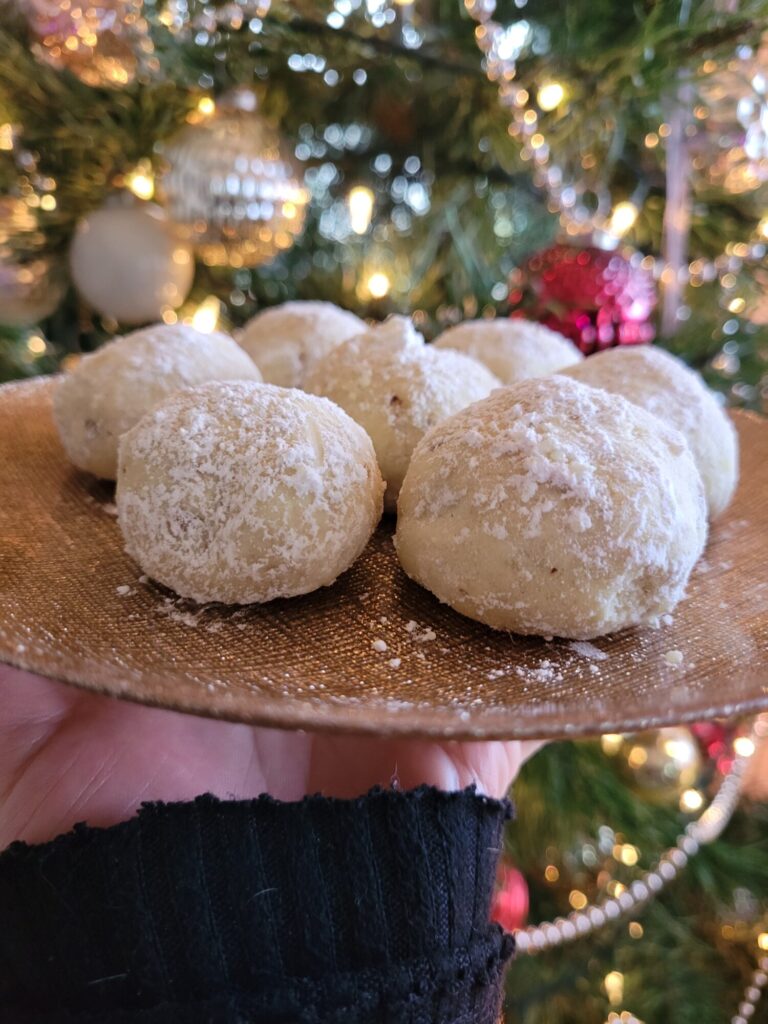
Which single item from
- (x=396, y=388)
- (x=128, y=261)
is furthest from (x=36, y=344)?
(x=396, y=388)

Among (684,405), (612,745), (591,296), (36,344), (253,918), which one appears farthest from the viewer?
(612,745)

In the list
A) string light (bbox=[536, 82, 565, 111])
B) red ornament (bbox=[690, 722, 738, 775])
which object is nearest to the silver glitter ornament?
string light (bbox=[536, 82, 565, 111])

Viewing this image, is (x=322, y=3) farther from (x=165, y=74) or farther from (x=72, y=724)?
(x=72, y=724)

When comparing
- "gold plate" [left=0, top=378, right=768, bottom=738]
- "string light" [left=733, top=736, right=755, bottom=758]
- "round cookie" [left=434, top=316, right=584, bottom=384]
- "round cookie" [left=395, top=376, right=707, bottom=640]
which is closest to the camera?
"gold plate" [left=0, top=378, right=768, bottom=738]

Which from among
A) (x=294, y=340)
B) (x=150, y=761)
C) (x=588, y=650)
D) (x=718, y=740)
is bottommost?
(x=718, y=740)

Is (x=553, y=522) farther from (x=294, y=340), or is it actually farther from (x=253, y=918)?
(x=294, y=340)

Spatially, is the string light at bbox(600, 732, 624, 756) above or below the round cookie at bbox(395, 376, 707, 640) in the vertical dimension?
below

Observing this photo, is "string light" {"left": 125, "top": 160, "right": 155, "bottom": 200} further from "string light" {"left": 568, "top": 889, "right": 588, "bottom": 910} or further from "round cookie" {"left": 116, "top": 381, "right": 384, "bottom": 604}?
"string light" {"left": 568, "top": 889, "right": 588, "bottom": 910}

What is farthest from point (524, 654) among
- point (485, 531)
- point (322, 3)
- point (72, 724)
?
point (322, 3)
